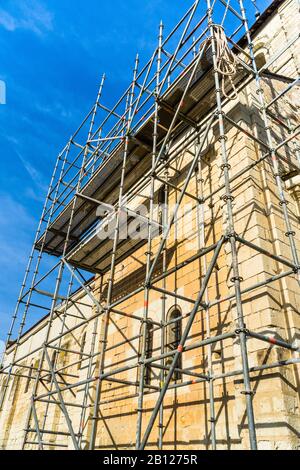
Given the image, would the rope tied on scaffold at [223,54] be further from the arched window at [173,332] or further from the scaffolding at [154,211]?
the arched window at [173,332]

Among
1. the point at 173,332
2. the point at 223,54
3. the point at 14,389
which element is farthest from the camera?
the point at 14,389

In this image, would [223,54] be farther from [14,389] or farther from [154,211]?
[14,389]

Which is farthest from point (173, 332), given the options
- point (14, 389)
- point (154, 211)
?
point (14, 389)

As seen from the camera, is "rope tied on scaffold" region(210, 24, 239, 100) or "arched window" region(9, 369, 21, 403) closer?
"rope tied on scaffold" region(210, 24, 239, 100)

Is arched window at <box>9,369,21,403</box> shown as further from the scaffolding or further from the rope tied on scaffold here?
the rope tied on scaffold

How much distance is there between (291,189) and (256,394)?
169 inches

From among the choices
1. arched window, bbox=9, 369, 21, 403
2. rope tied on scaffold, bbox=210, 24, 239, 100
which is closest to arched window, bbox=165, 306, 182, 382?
rope tied on scaffold, bbox=210, 24, 239, 100

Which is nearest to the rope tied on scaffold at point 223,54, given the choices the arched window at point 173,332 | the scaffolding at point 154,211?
the scaffolding at point 154,211

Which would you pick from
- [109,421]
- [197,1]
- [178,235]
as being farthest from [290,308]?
[197,1]

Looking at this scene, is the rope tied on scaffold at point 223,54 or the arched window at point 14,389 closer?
the rope tied on scaffold at point 223,54

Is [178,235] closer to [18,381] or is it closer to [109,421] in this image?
[109,421]

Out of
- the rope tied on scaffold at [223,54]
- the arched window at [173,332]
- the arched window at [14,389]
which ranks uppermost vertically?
the rope tied on scaffold at [223,54]

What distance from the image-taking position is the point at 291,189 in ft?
24.4

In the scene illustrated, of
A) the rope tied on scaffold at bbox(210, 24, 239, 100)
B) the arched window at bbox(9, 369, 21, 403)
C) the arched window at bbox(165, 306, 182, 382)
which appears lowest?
the arched window at bbox(165, 306, 182, 382)
